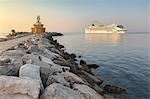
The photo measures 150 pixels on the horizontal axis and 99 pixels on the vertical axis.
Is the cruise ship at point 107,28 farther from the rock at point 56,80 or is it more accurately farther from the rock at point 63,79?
the rock at point 56,80

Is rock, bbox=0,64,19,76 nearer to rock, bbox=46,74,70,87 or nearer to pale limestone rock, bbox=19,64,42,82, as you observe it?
pale limestone rock, bbox=19,64,42,82

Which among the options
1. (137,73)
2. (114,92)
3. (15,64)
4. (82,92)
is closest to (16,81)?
(82,92)

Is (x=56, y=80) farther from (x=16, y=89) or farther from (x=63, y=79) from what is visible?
(x=16, y=89)

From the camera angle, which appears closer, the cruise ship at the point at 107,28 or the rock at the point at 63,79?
the rock at the point at 63,79

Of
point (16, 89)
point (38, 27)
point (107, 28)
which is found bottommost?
point (107, 28)

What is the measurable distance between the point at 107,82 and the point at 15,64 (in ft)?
18.4

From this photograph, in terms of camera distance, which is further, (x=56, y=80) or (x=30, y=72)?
(x=56, y=80)

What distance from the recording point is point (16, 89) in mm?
4246

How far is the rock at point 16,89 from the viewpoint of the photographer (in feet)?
13.8

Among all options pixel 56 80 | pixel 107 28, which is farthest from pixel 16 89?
pixel 107 28

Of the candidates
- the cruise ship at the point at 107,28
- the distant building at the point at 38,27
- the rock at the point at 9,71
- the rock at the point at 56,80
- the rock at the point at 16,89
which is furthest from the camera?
the cruise ship at the point at 107,28

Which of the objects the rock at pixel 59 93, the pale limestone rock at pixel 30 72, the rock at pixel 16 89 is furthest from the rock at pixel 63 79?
the rock at pixel 16 89

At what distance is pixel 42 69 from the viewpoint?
637 centimetres

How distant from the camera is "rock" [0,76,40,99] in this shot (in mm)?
4219
